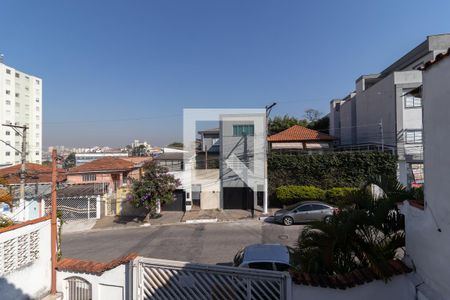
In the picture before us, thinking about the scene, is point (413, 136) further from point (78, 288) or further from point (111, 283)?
point (78, 288)

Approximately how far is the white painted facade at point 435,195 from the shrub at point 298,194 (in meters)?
14.7

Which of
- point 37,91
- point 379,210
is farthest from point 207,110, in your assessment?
point 37,91

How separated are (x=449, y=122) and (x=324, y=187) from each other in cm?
1715

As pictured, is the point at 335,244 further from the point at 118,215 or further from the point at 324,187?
the point at 118,215

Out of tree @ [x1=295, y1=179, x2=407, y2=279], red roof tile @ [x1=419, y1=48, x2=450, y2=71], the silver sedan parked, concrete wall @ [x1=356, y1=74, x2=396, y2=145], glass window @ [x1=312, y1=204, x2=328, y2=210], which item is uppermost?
concrete wall @ [x1=356, y1=74, x2=396, y2=145]

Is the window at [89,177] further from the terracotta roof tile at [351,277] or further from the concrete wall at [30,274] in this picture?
the terracotta roof tile at [351,277]

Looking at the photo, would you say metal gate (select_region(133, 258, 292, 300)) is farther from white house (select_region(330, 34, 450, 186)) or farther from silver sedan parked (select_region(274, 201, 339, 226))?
white house (select_region(330, 34, 450, 186))

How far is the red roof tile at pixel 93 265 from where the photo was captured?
18.7 ft

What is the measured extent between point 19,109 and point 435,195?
83.4 metres

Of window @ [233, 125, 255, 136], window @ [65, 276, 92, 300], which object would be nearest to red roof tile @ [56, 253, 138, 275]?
window @ [65, 276, 92, 300]

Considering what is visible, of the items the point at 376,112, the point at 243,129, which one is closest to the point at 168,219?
the point at 243,129

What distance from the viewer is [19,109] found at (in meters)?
66.5

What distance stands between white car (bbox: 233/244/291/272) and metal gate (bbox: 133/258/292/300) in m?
1.96

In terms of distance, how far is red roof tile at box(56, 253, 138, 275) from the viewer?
569cm
